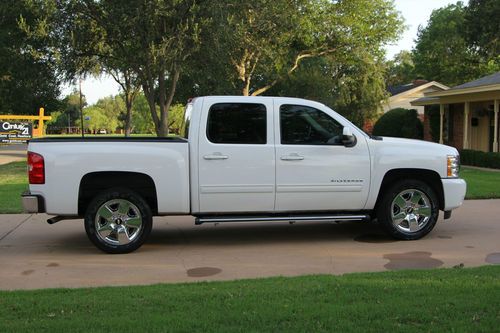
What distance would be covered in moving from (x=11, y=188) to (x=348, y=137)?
382 inches

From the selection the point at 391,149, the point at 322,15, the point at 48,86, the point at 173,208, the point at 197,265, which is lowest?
the point at 197,265

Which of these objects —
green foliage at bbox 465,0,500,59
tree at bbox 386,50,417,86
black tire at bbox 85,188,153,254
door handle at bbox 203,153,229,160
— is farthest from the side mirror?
tree at bbox 386,50,417,86

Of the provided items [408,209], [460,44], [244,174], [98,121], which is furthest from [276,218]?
[98,121]

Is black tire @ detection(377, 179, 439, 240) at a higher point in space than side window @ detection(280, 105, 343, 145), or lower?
lower

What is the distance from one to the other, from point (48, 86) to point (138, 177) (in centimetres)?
1826

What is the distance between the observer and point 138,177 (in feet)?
22.5

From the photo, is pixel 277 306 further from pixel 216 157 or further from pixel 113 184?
pixel 113 184

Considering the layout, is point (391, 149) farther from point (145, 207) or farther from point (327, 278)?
point (145, 207)

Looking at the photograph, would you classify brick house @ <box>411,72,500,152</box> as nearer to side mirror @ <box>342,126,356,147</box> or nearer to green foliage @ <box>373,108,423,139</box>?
green foliage @ <box>373,108,423,139</box>

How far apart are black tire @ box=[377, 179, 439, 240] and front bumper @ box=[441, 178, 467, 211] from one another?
0.48 feet

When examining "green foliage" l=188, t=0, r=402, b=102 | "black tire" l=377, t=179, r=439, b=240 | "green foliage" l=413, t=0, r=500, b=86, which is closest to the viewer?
"black tire" l=377, t=179, r=439, b=240

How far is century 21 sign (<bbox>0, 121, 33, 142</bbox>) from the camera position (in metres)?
31.1

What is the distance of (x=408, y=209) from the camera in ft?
24.5

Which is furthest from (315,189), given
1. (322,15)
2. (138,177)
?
(322,15)
